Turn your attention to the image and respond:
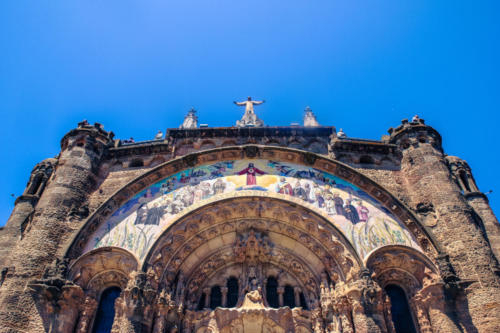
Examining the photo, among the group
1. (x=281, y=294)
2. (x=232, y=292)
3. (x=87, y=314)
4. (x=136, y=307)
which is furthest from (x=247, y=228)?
(x=87, y=314)

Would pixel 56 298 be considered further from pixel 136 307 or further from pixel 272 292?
pixel 272 292

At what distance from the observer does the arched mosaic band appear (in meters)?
11.9

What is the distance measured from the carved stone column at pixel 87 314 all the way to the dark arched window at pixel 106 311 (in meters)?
0.23

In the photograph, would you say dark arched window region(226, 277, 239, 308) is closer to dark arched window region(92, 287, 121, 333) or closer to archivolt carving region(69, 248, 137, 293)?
archivolt carving region(69, 248, 137, 293)

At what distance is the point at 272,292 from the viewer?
12.5 m

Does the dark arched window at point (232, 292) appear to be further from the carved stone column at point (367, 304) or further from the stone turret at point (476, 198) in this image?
the stone turret at point (476, 198)

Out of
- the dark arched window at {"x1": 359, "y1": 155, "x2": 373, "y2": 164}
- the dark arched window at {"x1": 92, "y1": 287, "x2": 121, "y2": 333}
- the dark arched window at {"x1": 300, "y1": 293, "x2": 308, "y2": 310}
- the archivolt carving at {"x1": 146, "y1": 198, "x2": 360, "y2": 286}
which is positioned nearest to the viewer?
the dark arched window at {"x1": 92, "y1": 287, "x2": 121, "y2": 333}

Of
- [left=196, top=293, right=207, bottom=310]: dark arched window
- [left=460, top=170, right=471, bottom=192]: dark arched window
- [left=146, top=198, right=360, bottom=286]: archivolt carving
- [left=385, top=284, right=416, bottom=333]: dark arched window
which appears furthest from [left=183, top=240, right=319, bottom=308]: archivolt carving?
[left=460, top=170, right=471, bottom=192]: dark arched window

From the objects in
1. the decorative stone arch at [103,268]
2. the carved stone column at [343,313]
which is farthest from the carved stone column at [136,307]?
the carved stone column at [343,313]

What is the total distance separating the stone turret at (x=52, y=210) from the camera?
10.3m

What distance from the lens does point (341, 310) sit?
10.7 metres

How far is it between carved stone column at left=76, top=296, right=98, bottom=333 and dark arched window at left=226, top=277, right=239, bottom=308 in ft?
13.0

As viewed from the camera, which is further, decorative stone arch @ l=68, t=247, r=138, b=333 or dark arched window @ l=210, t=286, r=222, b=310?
dark arched window @ l=210, t=286, r=222, b=310

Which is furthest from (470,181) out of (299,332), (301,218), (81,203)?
(81,203)
